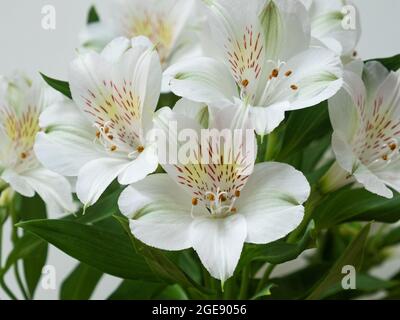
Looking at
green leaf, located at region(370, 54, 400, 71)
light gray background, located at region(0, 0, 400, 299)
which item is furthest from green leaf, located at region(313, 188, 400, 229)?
light gray background, located at region(0, 0, 400, 299)

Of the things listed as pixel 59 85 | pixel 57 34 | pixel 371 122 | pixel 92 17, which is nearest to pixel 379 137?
pixel 371 122

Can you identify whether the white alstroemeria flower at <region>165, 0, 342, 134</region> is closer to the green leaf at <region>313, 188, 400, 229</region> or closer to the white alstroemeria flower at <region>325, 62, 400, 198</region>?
the white alstroemeria flower at <region>325, 62, 400, 198</region>

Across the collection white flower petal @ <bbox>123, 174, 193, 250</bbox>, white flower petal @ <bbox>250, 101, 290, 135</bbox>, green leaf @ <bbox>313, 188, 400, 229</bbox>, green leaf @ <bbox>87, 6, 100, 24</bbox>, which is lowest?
green leaf @ <bbox>313, 188, 400, 229</bbox>

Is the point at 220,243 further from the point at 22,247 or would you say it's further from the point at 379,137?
the point at 22,247

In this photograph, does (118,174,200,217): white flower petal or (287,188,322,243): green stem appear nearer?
(118,174,200,217): white flower petal

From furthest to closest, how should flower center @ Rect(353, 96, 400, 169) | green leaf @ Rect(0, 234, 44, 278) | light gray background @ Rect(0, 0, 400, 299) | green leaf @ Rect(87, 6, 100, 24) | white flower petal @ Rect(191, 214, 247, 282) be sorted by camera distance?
light gray background @ Rect(0, 0, 400, 299), green leaf @ Rect(87, 6, 100, 24), green leaf @ Rect(0, 234, 44, 278), flower center @ Rect(353, 96, 400, 169), white flower petal @ Rect(191, 214, 247, 282)

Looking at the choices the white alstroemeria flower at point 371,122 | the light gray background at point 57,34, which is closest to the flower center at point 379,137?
the white alstroemeria flower at point 371,122

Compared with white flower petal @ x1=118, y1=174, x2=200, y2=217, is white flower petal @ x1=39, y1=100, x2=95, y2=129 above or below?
above
